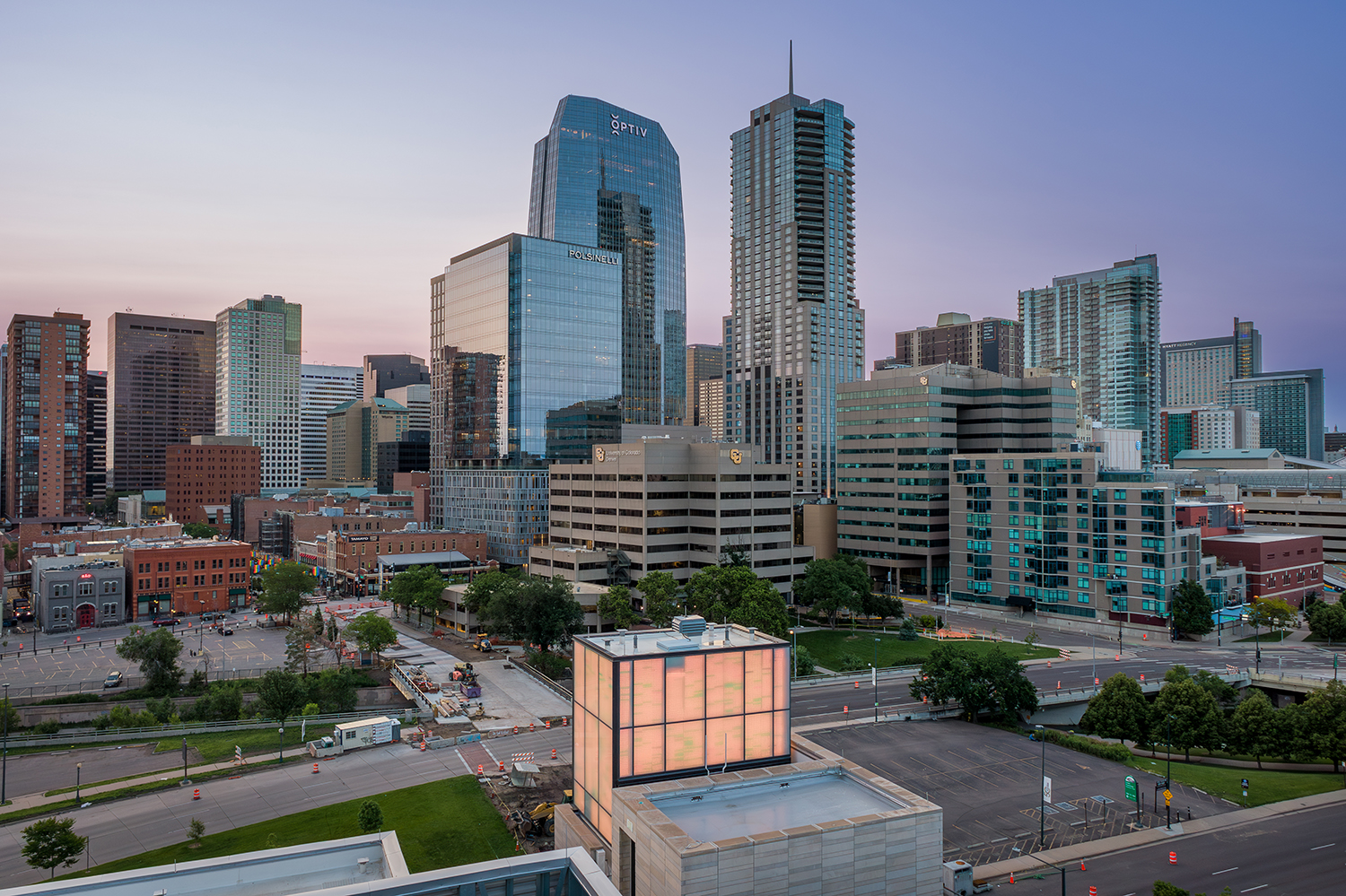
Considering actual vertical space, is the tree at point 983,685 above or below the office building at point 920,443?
below

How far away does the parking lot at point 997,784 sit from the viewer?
52031 mm

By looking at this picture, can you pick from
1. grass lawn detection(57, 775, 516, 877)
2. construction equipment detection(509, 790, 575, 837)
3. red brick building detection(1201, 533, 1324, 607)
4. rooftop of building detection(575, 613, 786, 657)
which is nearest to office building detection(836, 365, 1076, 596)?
red brick building detection(1201, 533, 1324, 607)

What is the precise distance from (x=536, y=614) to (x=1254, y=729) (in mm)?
70672

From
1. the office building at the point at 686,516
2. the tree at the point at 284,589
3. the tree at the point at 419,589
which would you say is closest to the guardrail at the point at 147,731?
the tree at the point at 419,589

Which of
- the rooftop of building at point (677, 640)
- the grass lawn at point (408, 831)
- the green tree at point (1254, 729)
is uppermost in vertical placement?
the rooftop of building at point (677, 640)

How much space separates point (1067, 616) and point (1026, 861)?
3407 inches

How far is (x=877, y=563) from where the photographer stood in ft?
509

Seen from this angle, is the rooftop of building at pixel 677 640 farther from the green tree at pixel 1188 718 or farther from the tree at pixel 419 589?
the tree at pixel 419 589

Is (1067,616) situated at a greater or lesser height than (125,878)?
lesser

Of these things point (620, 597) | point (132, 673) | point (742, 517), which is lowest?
point (132, 673)

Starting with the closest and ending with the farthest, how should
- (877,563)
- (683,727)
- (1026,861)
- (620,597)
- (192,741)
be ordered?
1. (683,727)
2. (1026,861)
3. (192,741)
4. (620,597)
5. (877,563)

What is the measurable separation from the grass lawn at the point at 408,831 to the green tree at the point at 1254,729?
5916cm

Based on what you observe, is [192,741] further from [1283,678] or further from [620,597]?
[1283,678]

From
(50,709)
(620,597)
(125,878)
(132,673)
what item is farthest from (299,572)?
(125,878)
